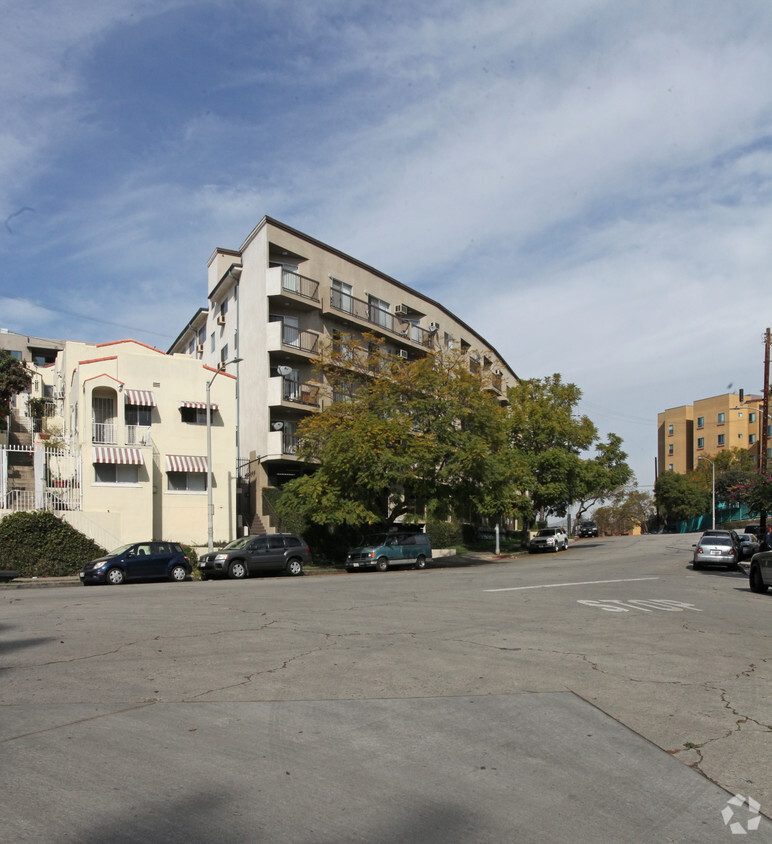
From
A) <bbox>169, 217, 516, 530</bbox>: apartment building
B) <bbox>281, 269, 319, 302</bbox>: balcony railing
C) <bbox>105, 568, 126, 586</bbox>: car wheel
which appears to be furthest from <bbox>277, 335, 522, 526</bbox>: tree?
<bbox>105, 568, 126, 586</bbox>: car wheel

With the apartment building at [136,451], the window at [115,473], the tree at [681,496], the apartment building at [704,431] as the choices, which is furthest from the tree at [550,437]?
the apartment building at [704,431]

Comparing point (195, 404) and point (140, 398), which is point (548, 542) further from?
point (140, 398)

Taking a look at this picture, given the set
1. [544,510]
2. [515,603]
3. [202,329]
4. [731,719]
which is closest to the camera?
[731,719]

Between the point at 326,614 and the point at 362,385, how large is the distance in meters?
22.5

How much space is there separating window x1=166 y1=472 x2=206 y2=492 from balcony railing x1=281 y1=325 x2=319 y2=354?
8427 millimetres

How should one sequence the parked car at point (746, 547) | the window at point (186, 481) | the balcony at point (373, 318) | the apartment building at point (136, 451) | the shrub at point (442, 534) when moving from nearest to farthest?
the apartment building at point (136, 451) → the window at point (186, 481) → the parked car at point (746, 547) → the balcony at point (373, 318) → the shrub at point (442, 534)

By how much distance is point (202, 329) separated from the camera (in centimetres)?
5422

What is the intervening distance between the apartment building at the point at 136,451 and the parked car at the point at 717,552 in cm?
2164

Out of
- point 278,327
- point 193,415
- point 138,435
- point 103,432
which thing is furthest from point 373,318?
point 103,432

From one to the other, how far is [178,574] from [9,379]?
20904 millimetres

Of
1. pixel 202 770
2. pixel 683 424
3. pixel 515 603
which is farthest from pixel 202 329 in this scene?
pixel 683 424

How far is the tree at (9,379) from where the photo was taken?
4166 cm

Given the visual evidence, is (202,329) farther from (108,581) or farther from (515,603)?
(515,603)

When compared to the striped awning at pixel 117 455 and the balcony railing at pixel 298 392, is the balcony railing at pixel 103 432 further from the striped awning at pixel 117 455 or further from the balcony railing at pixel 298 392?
the balcony railing at pixel 298 392
